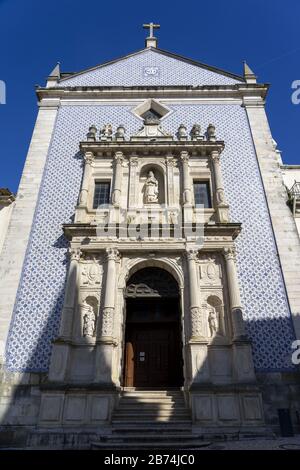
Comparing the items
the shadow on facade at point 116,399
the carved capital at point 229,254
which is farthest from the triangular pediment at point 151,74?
the shadow on facade at point 116,399

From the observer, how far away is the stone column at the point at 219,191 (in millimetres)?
10539

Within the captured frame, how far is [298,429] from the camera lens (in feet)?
26.5

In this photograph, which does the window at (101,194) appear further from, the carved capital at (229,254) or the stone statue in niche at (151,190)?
the carved capital at (229,254)

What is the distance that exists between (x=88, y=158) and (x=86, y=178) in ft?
2.75

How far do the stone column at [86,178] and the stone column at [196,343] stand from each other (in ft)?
13.1

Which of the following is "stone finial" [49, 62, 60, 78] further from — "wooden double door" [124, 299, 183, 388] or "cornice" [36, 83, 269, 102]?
"wooden double door" [124, 299, 183, 388]

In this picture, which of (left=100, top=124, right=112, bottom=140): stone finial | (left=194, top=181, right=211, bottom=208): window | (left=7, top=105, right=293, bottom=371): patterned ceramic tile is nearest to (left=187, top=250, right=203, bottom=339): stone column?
(left=7, top=105, right=293, bottom=371): patterned ceramic tile

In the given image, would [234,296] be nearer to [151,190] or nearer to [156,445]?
[156,445]

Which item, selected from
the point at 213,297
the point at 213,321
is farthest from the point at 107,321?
the point at 213,297

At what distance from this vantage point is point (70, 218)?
35.8 ft

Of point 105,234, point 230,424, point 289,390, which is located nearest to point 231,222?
point 105,234

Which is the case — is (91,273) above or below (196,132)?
below

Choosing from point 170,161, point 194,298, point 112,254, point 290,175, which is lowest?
point 194,298

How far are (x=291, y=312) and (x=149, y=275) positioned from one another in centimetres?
391
